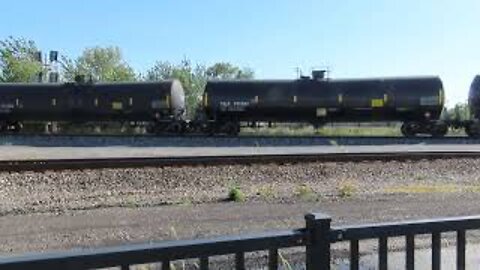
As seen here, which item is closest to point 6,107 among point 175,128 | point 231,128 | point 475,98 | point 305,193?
point 175,128

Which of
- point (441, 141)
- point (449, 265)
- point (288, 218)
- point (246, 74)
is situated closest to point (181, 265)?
point (449, 265)

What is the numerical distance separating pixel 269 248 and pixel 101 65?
104329 mm

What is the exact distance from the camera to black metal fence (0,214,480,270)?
289cm

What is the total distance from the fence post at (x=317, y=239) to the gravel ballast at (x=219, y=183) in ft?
30.2

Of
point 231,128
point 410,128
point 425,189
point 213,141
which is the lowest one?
point 425,189

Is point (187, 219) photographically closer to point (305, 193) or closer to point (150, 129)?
point (305, 193)

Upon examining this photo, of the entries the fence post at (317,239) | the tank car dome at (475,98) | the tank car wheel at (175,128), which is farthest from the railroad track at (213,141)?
the fence post at (317,239)

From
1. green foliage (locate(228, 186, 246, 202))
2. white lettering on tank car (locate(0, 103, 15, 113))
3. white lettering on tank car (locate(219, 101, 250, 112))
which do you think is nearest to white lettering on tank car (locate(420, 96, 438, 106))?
white lettering on tank car (locate(219, 101, 250, 112))

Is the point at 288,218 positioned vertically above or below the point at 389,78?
below

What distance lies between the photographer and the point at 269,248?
3.38m

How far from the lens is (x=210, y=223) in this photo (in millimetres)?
10539

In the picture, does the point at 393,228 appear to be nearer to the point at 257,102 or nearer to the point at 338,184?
the point at 338,184

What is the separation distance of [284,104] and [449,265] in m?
31.0

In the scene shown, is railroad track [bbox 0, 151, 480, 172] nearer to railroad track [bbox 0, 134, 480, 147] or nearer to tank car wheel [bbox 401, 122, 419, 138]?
railroad track [bbox 0, 134, 480, 147]
